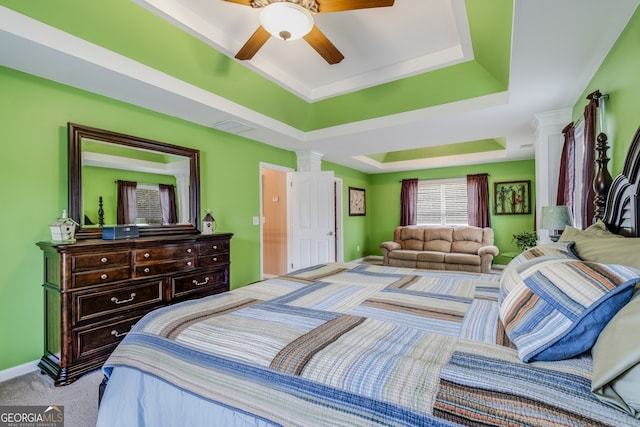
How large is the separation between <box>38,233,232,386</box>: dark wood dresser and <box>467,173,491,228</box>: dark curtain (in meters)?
5.68

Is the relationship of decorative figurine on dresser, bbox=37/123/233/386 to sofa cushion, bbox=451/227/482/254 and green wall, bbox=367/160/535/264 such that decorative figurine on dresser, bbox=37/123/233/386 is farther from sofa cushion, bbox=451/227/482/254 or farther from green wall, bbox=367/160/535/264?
green wall, bbox=367/160/535/264

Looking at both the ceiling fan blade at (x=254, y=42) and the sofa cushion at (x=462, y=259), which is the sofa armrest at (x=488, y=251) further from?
the ceiling fan blade at (x=254, y=42)

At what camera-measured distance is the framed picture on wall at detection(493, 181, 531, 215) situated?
19.5ft

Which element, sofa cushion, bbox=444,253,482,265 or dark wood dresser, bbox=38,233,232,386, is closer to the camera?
dark wood dresser, bbox=38,233,232,386

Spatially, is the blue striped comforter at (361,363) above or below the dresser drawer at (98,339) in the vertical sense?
above

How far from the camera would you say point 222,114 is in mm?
3334

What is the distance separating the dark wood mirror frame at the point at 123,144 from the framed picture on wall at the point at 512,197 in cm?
577

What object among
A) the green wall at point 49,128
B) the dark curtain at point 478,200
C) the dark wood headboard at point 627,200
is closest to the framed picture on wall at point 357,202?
the dark curtain at point 478,200

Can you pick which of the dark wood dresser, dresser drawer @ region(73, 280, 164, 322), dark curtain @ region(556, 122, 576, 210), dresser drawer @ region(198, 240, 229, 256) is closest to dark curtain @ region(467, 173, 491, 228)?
dark curtain @ region(556, 122, 576, 210)

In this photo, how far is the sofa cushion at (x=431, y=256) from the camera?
5.70 m

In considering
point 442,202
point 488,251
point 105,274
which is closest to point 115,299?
point 105,274

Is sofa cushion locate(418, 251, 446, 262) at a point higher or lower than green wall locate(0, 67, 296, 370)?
lower

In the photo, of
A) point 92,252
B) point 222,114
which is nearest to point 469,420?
point 92,252

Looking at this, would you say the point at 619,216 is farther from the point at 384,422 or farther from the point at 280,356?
the point at 280,356
